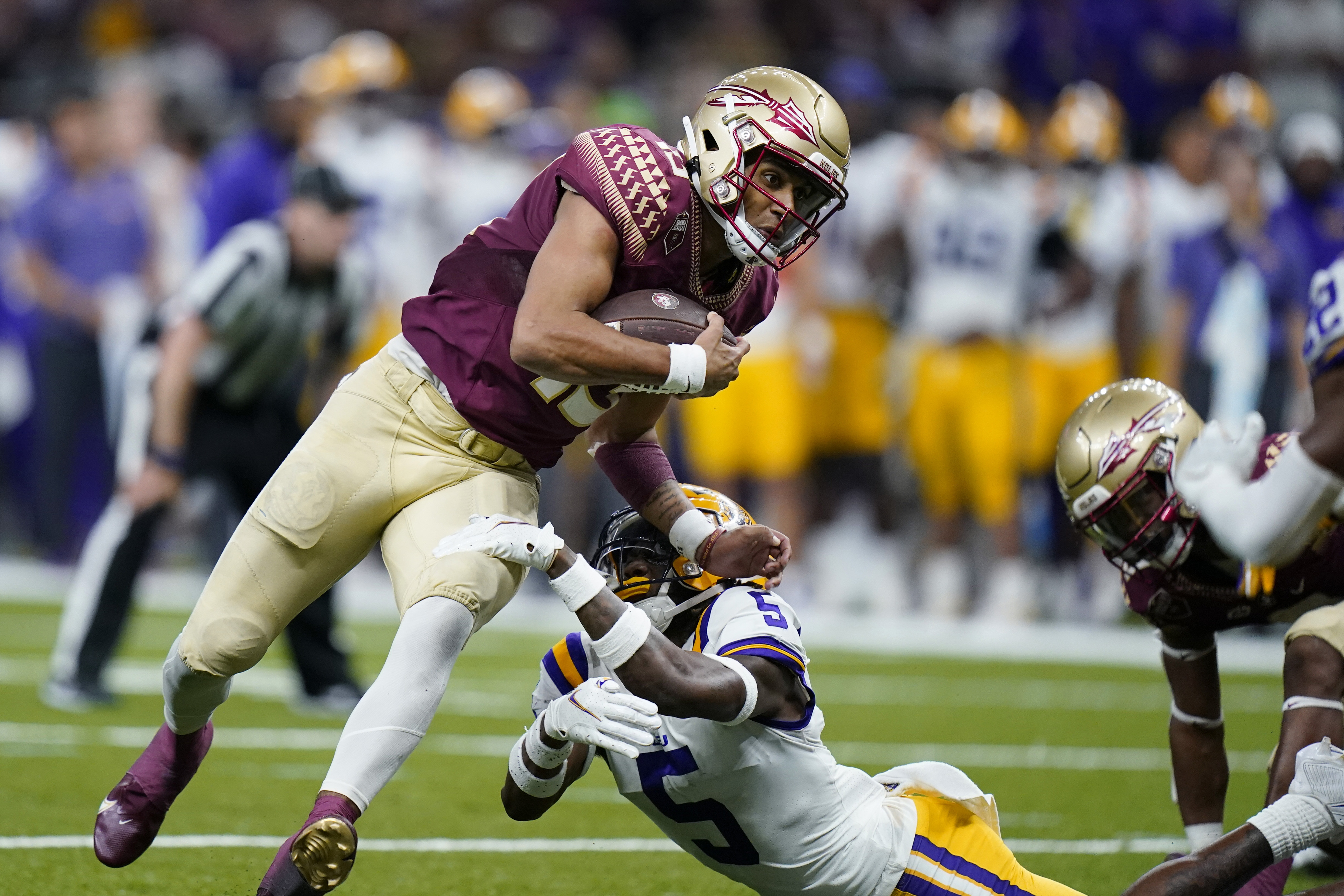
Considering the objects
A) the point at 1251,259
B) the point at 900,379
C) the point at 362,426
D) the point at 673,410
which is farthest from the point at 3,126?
the point at 362,426

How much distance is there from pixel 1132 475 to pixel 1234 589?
1.09 feet

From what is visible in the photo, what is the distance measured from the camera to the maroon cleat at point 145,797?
11.4 feet

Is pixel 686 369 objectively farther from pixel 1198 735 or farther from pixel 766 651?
pixel 1198 735

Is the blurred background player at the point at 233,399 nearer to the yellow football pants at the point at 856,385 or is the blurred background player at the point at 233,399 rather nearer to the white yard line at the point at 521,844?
the white yard line at the point at 521,844

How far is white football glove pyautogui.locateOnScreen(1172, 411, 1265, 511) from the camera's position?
9.50 feet

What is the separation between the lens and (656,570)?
335 cm

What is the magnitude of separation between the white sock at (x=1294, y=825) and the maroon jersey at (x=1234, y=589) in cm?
54

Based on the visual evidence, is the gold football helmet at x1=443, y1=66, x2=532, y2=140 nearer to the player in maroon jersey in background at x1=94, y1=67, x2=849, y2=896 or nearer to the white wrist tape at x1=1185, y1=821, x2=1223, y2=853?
the player in maroon jersey in background at x1=94, y1=67, x2=849, y2=896

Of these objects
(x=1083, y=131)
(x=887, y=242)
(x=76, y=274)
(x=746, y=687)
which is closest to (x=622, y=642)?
(x=746, y=687)

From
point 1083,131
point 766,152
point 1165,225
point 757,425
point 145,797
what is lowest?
point 757,425

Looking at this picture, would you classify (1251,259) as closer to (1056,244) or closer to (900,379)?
(1056,244)

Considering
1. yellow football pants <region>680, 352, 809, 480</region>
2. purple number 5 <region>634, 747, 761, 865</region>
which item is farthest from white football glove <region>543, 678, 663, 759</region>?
yellow football pants <region>680, 352, 809, 480</region>

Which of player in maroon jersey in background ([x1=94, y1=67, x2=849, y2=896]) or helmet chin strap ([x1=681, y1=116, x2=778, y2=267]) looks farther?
helmet chin strap ([x1=681, y1=116, x2=778, y2=267])

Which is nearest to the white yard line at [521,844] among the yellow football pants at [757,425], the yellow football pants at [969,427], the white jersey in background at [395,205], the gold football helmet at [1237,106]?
the yellow football pants at [969,427]
